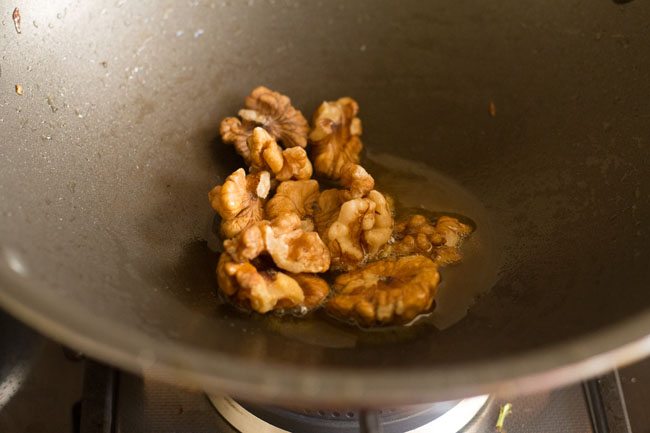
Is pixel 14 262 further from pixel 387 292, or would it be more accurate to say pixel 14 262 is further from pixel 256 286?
pixel 387 292

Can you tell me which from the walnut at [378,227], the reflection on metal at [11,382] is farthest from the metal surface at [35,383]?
the walnut at [378,227]

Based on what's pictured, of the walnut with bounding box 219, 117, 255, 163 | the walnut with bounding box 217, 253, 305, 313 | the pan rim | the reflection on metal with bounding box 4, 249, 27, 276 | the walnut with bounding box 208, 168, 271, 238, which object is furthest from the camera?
the walnut with bounding box 219, 117, 255, 163

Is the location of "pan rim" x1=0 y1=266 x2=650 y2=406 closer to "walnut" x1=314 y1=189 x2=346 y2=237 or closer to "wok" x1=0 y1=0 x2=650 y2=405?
"wok" x1=0 y1=0 x2=650 y2=405

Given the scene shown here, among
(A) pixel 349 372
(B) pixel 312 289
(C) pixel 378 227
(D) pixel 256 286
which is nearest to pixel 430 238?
(C) pixel 378 227

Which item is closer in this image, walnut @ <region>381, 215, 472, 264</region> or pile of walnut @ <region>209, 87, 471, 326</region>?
pile of walnut @ <region>209, 87, 471, 326</region>

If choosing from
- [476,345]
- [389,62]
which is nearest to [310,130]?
[389,62]

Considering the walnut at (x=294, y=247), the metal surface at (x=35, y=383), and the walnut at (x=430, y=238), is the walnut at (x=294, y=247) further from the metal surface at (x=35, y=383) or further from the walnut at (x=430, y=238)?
the metal surface at (x=35, y=383)

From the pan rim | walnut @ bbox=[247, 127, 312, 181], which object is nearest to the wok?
the pan rim
